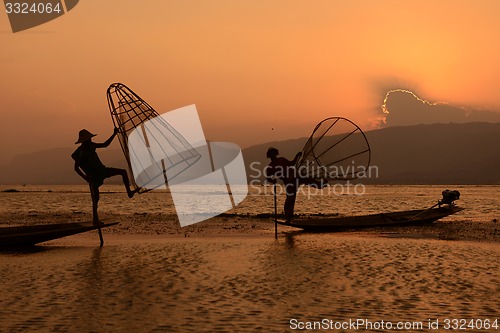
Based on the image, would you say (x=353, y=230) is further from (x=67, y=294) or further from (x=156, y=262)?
(x=67, y=294)

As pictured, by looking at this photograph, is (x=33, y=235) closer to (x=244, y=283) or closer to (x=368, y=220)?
(x=244, y=283)

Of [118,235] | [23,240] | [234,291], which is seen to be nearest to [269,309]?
[234,291]

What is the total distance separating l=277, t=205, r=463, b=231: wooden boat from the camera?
63.0 feet

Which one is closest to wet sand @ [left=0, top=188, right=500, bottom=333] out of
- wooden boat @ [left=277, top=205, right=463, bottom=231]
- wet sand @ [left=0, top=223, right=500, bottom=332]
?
wet sand @ [left=0, top=223, right=500, bottom=332]

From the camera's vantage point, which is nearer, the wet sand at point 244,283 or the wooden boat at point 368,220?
the wet sand at point 244,283

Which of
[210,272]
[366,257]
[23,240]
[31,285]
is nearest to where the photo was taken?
[31,285]

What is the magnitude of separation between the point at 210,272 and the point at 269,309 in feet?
10.6

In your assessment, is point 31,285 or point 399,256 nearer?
point 31,285

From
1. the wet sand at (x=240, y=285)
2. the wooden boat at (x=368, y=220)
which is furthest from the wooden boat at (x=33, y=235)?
the wooden boat at (x=368, y=220)

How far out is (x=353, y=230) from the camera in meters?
20.4

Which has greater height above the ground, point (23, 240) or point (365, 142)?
point (365, 142)

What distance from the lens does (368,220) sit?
2102 centimetres

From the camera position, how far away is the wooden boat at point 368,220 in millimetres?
19203

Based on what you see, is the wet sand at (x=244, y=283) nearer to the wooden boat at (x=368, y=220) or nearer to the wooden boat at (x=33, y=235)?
the wooden boat at (x=33, y=235)
